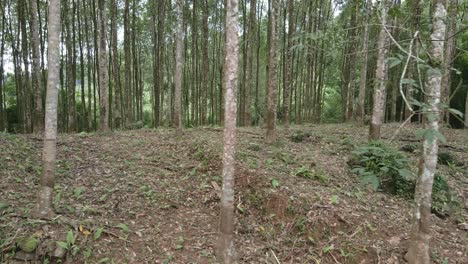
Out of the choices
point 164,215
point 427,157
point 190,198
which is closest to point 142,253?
point 164,215

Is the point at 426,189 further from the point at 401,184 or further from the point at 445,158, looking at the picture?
the point at 445,158

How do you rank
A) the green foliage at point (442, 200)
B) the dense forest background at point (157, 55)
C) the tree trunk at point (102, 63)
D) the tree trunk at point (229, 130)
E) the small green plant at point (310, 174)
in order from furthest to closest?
the dense forest background at point (157, 55) < the tree trunk at point (102, 63) < the small green plant at point (310, 174) < the green foliage at point (442, 200) < the tree trunk at point (229, 130)

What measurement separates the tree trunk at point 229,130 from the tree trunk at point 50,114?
94.2 inches

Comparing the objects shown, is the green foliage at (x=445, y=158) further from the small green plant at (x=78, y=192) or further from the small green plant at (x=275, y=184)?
the small green plant at (x=78, y=192)

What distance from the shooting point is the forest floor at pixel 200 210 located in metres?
4.50

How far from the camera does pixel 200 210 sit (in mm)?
5715

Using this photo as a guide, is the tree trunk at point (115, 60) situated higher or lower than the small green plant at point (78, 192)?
higher

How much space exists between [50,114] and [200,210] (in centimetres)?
295

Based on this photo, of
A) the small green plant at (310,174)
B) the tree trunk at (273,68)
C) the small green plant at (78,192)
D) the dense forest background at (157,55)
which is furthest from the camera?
the dense forest background at (157,55)

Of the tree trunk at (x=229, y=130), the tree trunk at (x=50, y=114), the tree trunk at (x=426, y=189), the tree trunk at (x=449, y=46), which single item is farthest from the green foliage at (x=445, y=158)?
the tree trunk at (x=50, y=114)

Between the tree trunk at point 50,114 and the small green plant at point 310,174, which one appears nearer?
the tree trunk at point 50,114

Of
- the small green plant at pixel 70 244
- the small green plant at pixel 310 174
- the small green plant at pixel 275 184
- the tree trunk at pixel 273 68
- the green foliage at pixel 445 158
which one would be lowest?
the small green plant at pixel 70 244

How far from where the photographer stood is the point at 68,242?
4.22 metres

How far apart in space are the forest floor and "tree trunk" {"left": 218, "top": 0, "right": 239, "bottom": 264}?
13.9 inches
